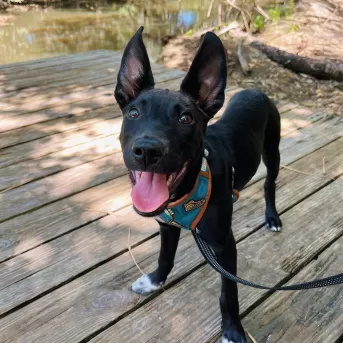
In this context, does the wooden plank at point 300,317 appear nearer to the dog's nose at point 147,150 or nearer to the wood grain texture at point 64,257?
the wood grain texture at point 64,257

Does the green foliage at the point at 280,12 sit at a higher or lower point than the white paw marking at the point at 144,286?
lower

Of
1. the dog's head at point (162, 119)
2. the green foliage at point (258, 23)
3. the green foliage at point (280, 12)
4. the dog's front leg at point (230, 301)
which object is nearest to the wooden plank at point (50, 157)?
the dog's head at point (162, 119)

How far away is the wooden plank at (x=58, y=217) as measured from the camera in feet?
8.74

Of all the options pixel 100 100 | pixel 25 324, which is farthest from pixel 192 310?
pixel 100 100

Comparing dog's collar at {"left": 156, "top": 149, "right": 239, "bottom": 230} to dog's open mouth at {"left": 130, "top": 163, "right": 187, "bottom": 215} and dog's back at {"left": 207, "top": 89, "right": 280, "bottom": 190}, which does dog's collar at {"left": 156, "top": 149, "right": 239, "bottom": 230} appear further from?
dog's back at {"left": 207, "top": 89, "right": 280, "bottom": 190}

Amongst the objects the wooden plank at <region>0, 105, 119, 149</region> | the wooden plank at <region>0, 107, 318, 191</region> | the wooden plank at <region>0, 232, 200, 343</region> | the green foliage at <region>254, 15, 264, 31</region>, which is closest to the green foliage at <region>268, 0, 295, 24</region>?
the green foliage at <region>254, 15, 264, 31</region>

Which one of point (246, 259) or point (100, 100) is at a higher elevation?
point (246, 259)

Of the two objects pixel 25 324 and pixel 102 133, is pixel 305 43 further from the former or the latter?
pixel 25 324

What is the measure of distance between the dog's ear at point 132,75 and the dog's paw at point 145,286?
3.23ft

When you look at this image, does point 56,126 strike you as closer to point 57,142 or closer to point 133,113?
point 57,142

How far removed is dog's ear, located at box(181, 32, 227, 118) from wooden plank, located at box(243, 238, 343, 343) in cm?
109

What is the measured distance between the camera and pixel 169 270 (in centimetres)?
239

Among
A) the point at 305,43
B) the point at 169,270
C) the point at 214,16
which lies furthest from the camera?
the point at 214,16

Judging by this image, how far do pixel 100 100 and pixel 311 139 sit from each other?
236 cm
